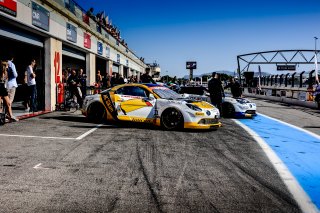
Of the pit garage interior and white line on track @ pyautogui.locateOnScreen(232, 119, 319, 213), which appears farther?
the pit garage interior

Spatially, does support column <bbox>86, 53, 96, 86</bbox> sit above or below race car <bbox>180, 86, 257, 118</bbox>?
above

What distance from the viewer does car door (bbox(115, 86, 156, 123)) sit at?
356 inches

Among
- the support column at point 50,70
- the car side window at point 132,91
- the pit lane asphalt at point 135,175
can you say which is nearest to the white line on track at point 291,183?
the pit lane asphalt at point 135,175

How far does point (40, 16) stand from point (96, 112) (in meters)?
4.45

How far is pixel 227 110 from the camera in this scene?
12.5 meters

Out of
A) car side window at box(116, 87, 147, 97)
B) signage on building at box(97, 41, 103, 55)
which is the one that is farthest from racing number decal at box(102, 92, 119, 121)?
signage on building at box(97, 41, 103, 55)

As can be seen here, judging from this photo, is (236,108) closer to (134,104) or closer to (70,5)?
(134,104)

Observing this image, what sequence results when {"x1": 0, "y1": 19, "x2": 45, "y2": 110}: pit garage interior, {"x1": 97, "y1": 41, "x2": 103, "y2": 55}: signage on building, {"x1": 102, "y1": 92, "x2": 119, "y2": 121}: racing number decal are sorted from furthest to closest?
{"x1": 97, "y1": 41, "x2": 103, "y2": 55}: signage on building, {"x1": 0, "y1": 19, "x2": 45, "y2": 110}: pit garage interior, {"x1": 102, "y1": 92, "x2": 119, "y2": 121}: racing number decal

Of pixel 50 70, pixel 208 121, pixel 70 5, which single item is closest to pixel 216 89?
pixel 208 121

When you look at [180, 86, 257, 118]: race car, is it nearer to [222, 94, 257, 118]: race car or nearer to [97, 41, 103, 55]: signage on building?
[222, 94, 257, 118]: race car

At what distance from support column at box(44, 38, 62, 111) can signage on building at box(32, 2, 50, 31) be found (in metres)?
0.87

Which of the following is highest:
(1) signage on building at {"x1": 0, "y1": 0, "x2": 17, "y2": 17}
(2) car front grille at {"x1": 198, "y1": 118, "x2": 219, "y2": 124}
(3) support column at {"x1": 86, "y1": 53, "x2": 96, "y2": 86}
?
(1) signage on building at {"x1": 0, "y1": 0, "x2": 17, "y2": 17}

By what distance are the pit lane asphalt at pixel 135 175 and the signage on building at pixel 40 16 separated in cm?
511

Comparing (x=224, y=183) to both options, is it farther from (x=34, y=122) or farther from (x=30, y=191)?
(x=34, y=122)
